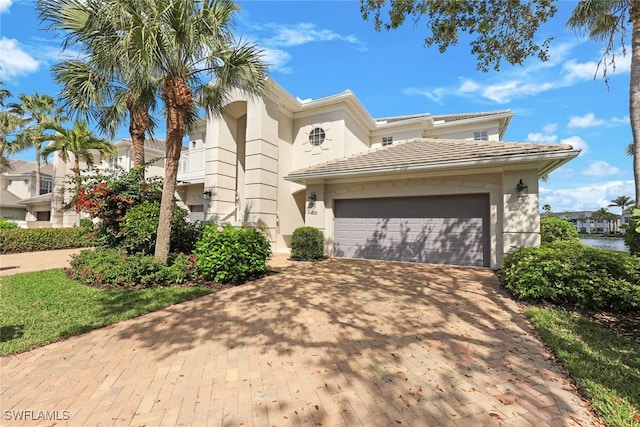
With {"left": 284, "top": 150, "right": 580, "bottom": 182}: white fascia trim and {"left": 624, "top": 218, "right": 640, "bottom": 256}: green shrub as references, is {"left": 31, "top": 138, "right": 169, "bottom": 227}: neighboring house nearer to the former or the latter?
{"left": 284, "top": 150, "right": 580, "bottom": 182}: white fascia trim

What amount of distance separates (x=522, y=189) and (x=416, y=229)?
11.2 feet

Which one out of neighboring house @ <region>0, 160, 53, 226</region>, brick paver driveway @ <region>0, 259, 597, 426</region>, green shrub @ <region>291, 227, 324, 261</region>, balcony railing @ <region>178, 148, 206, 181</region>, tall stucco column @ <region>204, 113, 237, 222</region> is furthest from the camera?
neighboring house @ <region>0, 160, 53, 226</region>

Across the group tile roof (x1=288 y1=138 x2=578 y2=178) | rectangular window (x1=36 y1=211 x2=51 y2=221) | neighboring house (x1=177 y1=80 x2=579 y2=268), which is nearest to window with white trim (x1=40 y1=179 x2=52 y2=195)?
rectangular window (x1=36 y1=211 x2=51 y2=221)

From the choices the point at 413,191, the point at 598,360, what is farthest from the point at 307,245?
the point at 598,360

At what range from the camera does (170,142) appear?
293 inches

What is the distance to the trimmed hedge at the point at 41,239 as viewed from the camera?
40.5 feet

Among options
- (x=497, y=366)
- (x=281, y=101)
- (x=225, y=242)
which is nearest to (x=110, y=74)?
(x=225, y=242)

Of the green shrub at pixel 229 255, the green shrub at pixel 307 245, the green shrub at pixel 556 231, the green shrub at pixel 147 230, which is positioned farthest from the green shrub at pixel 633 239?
the green shrub at pixel 147 230

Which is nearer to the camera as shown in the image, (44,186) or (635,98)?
(635,98)

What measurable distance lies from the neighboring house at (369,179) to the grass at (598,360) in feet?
14.7

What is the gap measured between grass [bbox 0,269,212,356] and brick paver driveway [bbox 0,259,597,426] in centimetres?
37

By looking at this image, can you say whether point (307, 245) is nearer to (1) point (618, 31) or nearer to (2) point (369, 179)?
(2) point (369, 179)

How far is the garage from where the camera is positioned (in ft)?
30.5

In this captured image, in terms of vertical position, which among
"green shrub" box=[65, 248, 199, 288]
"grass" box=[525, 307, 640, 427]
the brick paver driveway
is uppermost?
"green shrub" box=[65, 248, 199, 288]
